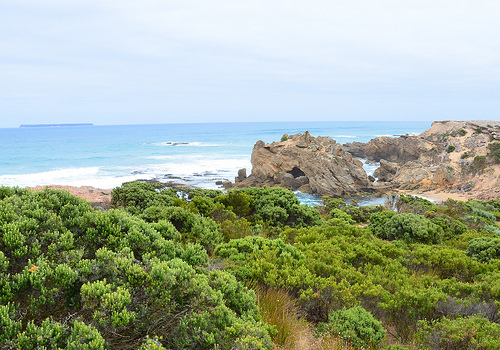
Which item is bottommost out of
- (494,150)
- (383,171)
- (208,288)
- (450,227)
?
(383,171)

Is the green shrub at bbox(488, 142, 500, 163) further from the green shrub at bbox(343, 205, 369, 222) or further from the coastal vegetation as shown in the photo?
the coastal vegetation

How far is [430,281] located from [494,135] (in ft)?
137

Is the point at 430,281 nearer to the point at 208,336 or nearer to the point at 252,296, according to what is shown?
the point at 252,296

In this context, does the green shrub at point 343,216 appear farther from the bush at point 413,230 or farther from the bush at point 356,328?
the bush at point 356,328

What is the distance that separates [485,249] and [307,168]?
85.8 feet

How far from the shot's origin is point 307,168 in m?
34.2

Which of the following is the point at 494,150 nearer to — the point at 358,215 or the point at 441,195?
the point at 441,195

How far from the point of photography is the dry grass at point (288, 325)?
4297mm

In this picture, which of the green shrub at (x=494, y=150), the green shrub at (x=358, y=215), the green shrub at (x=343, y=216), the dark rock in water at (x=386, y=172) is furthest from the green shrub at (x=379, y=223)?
the green shrub at (x=494, y=150)

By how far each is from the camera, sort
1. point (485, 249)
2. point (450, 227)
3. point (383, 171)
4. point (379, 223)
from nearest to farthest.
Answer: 1. point (485, 249)
2. point (450, 227)
3. point (379, 223)
4. point (383, 171)

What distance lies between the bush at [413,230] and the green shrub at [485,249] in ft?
4.90

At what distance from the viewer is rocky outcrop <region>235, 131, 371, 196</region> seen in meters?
32.8

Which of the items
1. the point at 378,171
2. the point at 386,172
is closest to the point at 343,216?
the point at 386,172

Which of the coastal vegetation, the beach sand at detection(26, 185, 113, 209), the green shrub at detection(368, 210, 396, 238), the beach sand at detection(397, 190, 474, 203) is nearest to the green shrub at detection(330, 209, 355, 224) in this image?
the green shrub at detection(368, 210, 396, 238)
